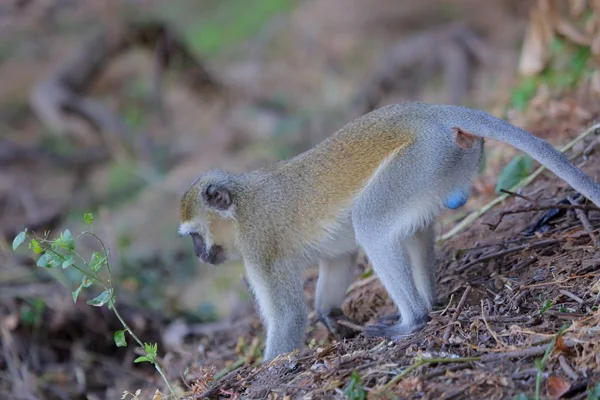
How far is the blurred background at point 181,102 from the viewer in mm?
7109

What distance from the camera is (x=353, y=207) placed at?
4734mm

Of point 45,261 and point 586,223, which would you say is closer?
point 45,261

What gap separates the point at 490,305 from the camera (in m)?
4.38

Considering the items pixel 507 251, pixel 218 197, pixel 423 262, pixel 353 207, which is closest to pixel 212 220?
pixel 218 197

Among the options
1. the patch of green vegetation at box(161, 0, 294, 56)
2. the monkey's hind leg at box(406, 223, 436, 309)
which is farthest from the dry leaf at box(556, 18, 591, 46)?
the patch of green vegetation at box(161, 0, 294, 56)

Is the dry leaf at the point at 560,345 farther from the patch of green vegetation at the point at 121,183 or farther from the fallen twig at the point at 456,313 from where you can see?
the patch of green vegetation at the point at 121,183

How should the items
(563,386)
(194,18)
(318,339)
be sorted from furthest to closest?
(194,18) → (318,339) → (563,386)

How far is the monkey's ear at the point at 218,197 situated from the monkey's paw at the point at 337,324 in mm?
1020

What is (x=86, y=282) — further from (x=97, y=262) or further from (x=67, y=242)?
(x=67, y=242)

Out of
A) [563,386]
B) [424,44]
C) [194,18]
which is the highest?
[194,18]

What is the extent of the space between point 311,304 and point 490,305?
226cm

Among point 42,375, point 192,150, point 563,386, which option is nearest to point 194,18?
point 192,150

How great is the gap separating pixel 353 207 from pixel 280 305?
778 millimetres

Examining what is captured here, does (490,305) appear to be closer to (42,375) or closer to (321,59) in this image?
(42,375)
